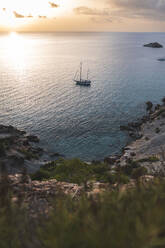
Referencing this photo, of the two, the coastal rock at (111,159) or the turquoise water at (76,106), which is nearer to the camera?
the coastal rock at (111,159)

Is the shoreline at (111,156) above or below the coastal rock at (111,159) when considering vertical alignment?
above

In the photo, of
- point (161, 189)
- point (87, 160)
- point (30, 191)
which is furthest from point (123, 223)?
point (87, 160)

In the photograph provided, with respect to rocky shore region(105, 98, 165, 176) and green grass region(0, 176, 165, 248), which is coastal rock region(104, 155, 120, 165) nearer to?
rocky shore region(105, 98, 165, 176)

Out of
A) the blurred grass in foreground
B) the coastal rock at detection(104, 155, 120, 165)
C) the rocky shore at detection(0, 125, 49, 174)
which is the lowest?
the coastal rock at detection(104, 155, 120, 165)

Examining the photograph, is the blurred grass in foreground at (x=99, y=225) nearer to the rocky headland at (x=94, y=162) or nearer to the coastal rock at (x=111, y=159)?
the rocky headland at (x=94, y=162)

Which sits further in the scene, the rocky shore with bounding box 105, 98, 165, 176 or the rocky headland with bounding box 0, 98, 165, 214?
the rocky shore with bounding box 105, 98, 165, 176

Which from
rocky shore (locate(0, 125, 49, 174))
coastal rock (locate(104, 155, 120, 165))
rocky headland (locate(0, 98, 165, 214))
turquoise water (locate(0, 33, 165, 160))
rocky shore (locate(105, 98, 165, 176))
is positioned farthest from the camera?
turquoise water (locate(0, 33, 165, 160))

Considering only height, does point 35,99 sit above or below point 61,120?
above

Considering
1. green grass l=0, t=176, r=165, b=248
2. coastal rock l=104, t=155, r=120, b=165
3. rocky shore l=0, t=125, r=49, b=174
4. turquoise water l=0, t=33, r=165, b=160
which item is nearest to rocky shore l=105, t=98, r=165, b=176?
coastal rock l=104, t=155, r=120, b=165

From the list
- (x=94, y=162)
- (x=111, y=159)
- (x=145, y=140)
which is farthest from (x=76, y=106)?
(x=94, y=162)

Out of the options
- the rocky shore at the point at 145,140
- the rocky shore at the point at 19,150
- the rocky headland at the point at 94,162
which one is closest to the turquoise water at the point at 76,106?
the rocky shore at the point at 145,140

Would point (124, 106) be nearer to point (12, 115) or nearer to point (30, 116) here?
point (30, 116)

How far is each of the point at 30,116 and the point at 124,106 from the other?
85.2ft

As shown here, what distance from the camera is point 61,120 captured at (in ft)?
176
